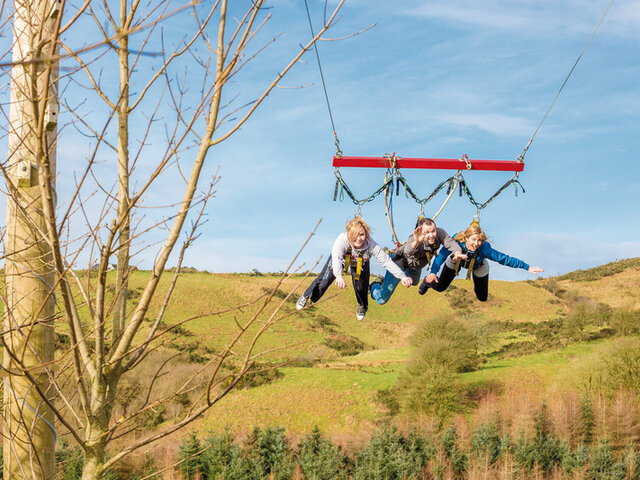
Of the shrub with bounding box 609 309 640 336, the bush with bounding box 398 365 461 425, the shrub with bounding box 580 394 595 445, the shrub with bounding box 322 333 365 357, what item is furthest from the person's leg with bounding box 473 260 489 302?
the shrub with bounding box 609 309 640 336

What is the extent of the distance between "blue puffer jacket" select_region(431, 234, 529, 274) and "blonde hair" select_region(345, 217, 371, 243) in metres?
0.95

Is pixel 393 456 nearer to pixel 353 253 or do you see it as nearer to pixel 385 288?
pixel 385 288

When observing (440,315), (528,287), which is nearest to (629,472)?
(440,315)

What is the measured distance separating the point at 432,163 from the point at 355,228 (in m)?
1.28

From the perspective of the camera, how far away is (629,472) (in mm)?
23234

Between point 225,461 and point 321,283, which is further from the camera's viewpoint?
point 225,461

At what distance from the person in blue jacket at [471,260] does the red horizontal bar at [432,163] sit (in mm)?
695

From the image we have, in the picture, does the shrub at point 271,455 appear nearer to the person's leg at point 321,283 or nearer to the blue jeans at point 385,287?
the blue jeans at point 385,287

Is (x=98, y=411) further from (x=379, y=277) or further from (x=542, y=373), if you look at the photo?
(x=542, y=373)

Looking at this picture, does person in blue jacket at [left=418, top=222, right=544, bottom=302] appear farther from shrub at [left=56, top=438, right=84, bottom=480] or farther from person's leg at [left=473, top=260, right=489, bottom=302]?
shrub at [left=56, top=438, right=84, bottom=480]

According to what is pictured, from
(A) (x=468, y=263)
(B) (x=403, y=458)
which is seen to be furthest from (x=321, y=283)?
(B) (x=403, y=458)

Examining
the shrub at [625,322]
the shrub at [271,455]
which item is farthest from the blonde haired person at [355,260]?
the shrub at [625,322]

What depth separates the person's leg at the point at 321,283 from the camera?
6453 mm

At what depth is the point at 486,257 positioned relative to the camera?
638 centimetres
